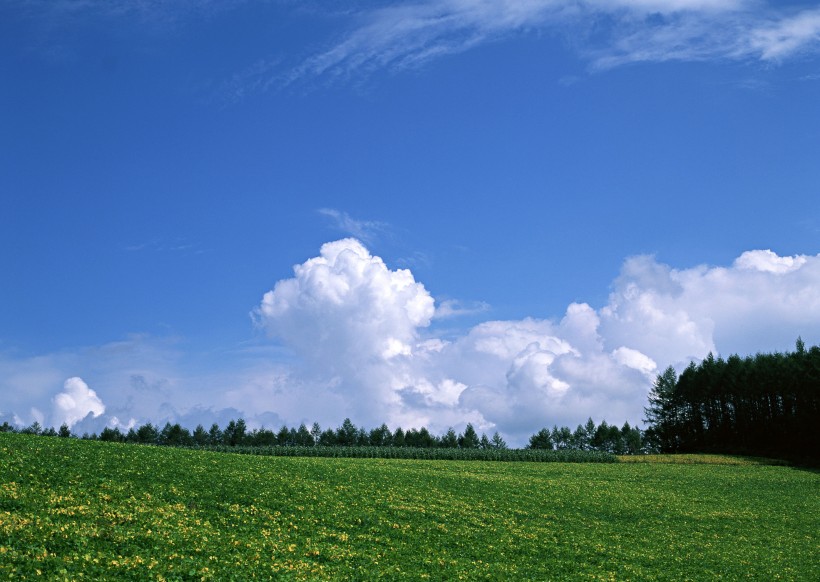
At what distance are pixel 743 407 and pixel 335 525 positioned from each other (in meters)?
117

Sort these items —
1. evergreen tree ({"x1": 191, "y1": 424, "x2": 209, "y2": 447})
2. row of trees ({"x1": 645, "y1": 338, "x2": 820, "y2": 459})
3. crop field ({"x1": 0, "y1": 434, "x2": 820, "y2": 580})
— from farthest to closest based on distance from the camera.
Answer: evergreen tree ({"x1": 191, "y1": 424, "x2": 209, "y2": 447}), row of trees ({"x1": 645, "y1": 338, "x2": 820, "y2": 459}), crop field ({"x1": 0, "y1": 434, "x2": 820, "y2": 580})

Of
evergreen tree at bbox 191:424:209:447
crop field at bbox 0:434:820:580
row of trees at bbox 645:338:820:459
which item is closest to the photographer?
crop field at bbox 0:434:820:580

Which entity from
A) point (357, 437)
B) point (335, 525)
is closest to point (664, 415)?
point (357, 437)

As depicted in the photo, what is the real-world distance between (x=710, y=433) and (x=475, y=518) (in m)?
112

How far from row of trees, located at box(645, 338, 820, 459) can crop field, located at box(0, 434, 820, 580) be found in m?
66.8

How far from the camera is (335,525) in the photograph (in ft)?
98.7

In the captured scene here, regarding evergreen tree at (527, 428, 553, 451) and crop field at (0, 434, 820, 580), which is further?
evergreen tree at (527, 428, 553, 451)

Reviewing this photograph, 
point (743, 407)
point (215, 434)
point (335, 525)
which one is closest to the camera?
point (335, 525)

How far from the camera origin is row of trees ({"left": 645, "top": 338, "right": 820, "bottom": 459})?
10731 cm

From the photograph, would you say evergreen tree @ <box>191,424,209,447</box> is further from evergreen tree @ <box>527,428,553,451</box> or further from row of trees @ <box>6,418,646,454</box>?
evergreen tree @ <box>527,428,553,451</box>

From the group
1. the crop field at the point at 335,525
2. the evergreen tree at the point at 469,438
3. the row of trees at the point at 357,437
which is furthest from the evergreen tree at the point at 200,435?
the crop field at the point at 335,525

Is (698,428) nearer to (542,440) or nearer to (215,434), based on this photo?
(542,440)

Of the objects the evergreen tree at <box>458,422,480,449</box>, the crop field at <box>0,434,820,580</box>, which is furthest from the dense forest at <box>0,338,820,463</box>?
the crop field at <box>0,434,820,580</box>

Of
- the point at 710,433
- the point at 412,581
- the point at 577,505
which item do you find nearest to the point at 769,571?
the point at 577,505
